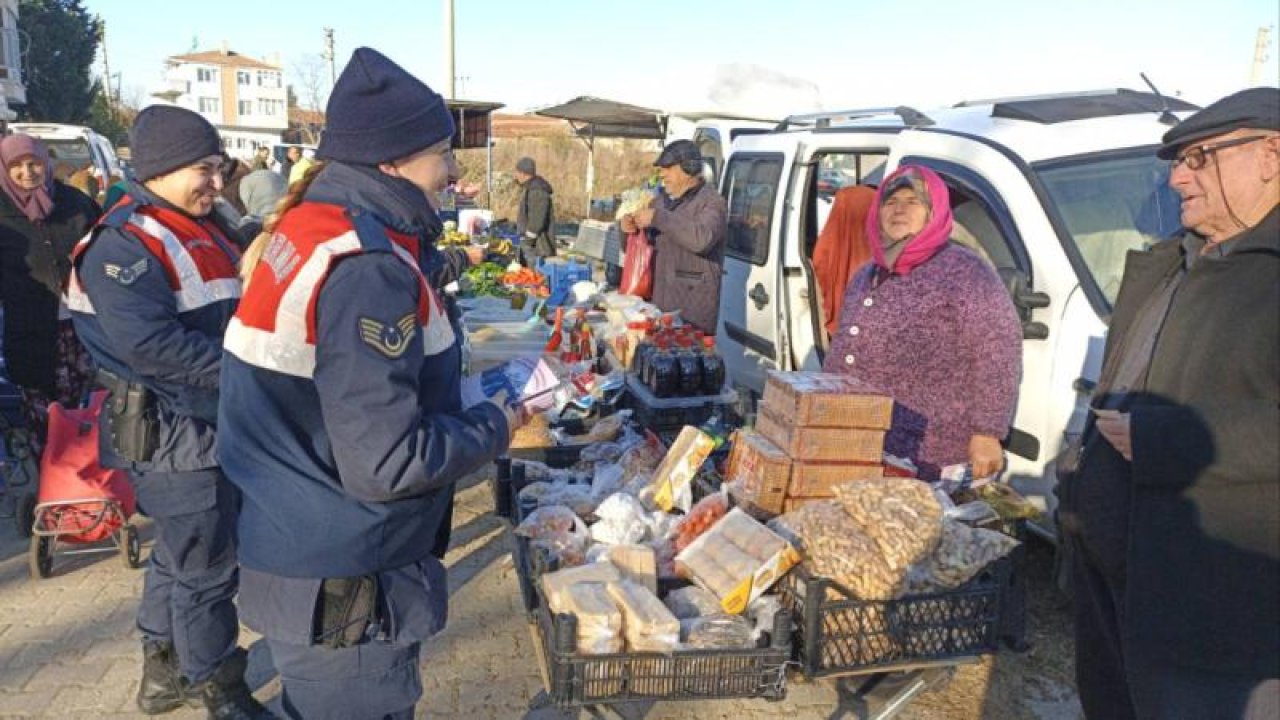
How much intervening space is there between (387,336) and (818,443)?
1.31 metres

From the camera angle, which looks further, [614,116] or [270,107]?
[270,107]

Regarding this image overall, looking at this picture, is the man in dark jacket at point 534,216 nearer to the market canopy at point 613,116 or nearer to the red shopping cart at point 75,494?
the market canopy at point 613,116

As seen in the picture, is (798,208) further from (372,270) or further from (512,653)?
(372,270)

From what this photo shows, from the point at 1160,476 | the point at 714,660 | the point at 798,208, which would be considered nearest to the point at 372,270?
the point at 714,660

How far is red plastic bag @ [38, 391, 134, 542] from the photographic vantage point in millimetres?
4445

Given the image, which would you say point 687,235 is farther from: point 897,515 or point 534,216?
point 534,216

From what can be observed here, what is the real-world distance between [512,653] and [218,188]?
2224mm

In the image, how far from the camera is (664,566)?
256 cm

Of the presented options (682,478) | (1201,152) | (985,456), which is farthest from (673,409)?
(1201,152)

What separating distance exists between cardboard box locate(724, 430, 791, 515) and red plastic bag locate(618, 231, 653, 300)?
336 centimetres

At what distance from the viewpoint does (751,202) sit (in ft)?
20.9

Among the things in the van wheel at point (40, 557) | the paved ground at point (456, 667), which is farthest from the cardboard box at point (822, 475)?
the van wheel at point (40, 557)

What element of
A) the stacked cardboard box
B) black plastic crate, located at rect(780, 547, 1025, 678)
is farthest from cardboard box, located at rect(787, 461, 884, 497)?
black plastic crate, located at rect(780, 547, 1025, 678)

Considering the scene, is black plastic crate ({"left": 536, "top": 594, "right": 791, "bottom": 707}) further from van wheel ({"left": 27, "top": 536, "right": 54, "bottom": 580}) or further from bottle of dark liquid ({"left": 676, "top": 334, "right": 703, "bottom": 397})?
van wheel ({"left": 27, "top": 536, "right": 54, "bottom": 580})
